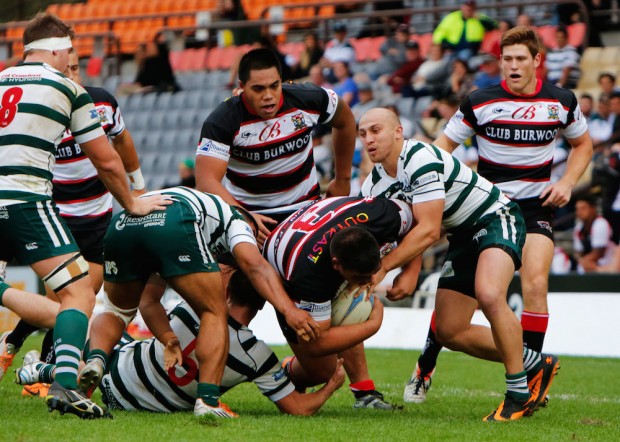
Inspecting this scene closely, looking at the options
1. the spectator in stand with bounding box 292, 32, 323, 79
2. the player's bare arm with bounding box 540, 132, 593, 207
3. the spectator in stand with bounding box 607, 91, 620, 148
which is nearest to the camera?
the player's bare arm with bounding box 540, 132, 593, 207

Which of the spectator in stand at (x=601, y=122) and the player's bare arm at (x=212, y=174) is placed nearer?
the player's bare arm at (x=212, y=174)

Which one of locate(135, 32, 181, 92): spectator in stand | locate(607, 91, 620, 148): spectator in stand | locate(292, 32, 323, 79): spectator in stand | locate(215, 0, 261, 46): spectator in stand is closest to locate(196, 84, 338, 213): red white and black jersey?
locate(607, 91, 620, 148): spectator in stand

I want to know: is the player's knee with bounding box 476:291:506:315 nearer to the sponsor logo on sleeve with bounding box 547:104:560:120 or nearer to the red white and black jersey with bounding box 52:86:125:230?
the sponsor logo on sleeve with bounding box 547:104:560:120

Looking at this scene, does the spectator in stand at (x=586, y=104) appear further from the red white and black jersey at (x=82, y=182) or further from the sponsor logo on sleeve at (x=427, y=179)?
the sponsor logo on sleeve at (x=427, y=179)

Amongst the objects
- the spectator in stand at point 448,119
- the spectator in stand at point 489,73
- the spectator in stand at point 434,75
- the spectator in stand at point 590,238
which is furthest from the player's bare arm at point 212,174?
the spectator in stand at point 434,75

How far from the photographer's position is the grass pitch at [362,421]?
5.72 meters

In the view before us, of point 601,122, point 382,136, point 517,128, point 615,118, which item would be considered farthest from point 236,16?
point 382,136

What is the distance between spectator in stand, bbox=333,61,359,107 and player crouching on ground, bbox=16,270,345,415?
11.0 metres

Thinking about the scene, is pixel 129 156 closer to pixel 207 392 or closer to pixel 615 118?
pixel 207 392

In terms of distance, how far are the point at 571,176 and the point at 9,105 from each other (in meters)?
4.10

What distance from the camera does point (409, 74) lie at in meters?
17.8

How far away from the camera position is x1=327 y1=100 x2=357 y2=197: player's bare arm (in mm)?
8344

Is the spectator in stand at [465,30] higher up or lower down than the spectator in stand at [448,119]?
higher up

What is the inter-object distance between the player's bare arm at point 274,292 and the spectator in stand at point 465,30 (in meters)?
11.2
